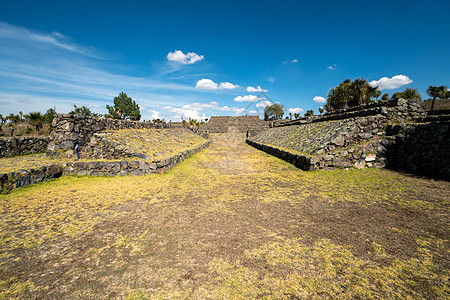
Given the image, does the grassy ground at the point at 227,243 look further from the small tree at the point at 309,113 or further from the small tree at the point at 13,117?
the small tree at the point at 13,117

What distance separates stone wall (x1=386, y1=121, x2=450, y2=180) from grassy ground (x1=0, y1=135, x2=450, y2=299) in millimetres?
1928

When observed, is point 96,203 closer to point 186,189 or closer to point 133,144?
point 186,189

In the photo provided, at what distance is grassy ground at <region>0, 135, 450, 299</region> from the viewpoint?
248 cm

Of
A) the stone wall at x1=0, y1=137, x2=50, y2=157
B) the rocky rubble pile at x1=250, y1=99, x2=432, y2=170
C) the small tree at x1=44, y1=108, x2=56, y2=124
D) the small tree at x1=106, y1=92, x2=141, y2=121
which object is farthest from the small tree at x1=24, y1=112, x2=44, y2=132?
the rocky rubble pile at x1=250, y1=99, x2=432, y2=170

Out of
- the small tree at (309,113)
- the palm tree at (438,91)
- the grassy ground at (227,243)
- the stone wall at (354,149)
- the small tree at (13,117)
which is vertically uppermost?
the palm tree at (438,91)

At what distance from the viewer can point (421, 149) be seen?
7.94m

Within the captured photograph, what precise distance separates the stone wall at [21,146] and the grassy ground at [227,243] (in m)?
6.16

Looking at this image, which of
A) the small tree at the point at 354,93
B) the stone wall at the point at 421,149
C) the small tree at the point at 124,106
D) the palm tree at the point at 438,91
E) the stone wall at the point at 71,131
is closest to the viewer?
the stone wall at the point at 421,149

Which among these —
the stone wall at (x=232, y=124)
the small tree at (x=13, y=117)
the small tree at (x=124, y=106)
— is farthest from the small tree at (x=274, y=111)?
the small tree at (x=13, y=117)

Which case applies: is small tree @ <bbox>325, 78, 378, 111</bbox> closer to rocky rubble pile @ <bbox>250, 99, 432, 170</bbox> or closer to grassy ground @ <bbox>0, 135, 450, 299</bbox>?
rocky rubble pile @ <bbox>250, 99, 432, 170</bbox>

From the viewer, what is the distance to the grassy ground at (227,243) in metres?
2.48

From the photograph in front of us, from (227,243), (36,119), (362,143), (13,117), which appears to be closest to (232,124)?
A: (362,143)

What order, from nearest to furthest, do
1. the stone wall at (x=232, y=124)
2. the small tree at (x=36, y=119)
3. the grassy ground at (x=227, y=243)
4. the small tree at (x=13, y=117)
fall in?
the grassy ground at (x=227, y=243) < the small tree at (x=36, y=119) < the small tree at (x=13, y=117) < the stone wall at (x=232, y=124)

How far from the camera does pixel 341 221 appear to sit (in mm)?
4152
